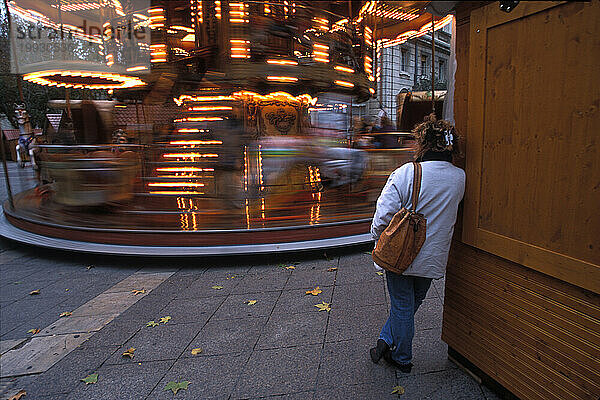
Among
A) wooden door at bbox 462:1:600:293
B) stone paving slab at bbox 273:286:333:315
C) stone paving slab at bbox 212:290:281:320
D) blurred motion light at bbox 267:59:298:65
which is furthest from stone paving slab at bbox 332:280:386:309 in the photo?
blurred motion light at bbox 267:59:298:65

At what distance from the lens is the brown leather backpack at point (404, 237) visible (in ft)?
7.89

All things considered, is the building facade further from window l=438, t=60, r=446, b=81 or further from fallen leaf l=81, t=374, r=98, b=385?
fallen leaf l=81, t=374, r=98, b=385

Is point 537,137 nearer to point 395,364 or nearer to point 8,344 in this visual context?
point 395,364

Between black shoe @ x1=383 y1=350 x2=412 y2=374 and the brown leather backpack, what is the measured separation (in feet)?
2.57

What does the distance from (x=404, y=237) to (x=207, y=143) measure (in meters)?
6.23

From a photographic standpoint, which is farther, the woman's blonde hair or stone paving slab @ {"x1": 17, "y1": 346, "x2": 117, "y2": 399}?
stone paving slab @ {"x1": 17, "y1": 346, "x2": 117, "y2": 399}

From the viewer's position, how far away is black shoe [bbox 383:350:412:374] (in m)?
2.70

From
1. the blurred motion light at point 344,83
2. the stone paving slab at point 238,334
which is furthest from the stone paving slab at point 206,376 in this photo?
the blurred motion light at point 344,83

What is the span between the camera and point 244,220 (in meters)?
6.21

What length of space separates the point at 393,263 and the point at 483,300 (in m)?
0.72

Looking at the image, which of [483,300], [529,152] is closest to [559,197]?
[529,152]

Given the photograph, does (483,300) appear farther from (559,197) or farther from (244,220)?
(244,220)

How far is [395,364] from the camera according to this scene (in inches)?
109

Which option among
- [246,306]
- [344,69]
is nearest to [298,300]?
[246,306]
